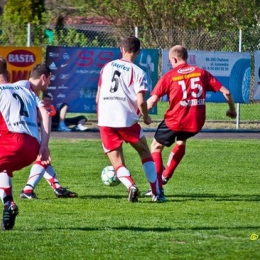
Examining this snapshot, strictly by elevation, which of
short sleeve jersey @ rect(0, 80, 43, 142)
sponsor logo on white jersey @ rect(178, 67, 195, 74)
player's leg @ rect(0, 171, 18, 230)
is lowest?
player's leg @ rect(0, 171, 18, 230)

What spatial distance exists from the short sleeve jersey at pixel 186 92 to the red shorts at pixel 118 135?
25.8 inches

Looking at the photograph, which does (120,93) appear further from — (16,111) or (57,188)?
(16,111)

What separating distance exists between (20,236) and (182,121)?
387 centimetres

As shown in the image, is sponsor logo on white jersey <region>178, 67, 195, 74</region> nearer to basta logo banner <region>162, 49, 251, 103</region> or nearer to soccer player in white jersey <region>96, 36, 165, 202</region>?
soccer player in white jersey <region>96, 36, 165, 202</region>

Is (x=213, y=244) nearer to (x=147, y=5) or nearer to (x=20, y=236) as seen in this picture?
(x=20, y=236)

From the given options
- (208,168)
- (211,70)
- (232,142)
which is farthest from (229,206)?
(211,70)

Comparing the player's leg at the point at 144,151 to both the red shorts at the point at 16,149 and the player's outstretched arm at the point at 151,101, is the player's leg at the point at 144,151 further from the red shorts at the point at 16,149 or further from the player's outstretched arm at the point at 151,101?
the red shorts at the point at 16,149

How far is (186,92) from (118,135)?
3.46 ft

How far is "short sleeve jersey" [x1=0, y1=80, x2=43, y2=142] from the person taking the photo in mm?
8773

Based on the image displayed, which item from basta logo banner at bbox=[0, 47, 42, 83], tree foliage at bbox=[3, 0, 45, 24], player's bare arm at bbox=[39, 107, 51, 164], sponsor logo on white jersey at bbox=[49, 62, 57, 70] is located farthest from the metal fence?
player's bare arm at bbox=[39, 107, 51, 164]

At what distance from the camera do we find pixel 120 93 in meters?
11.2

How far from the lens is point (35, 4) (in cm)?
2894

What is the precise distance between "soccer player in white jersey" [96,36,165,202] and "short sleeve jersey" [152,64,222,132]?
617mm

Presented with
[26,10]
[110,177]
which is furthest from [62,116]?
[110,177]
